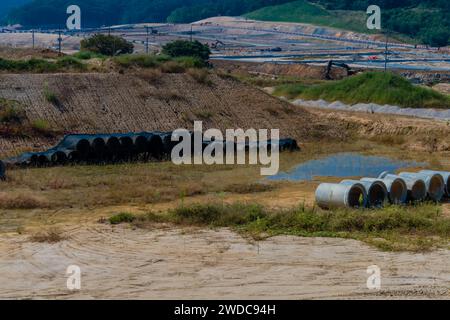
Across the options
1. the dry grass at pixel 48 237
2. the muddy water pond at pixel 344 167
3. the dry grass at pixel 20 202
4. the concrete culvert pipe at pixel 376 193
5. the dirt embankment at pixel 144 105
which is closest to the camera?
the dry grass at pixel 48 237

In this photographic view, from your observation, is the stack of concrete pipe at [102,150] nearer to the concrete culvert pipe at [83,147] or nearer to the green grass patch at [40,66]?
the concrete culvert pipe at [83,147]

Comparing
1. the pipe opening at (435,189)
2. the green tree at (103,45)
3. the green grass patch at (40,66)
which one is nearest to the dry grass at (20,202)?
the pipe opening at (435,189)

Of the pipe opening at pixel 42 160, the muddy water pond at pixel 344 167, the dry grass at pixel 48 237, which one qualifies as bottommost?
the muddy water pond at pixel 344 167

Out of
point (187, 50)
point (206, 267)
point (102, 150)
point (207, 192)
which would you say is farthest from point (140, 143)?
point (187, 50)

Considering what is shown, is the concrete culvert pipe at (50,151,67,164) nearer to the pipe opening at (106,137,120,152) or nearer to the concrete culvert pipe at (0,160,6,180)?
the pipe opening at (106,137,120,152)

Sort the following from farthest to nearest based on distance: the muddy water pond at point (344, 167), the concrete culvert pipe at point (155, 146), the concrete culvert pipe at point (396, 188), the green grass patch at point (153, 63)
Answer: the green grass patch at point (153, 63), the concrete culvert pipe at point (155, 146), the muddy water pond at point (344, 167), the concrete culvert pipe at point (396, 188)

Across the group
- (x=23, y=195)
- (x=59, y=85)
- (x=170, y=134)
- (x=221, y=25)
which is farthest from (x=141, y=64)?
(x=221, y=25)

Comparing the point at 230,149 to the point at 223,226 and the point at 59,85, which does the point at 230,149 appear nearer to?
the point at 59,85

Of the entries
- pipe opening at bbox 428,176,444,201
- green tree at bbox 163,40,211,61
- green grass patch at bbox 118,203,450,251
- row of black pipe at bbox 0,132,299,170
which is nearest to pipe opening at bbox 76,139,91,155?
row of black pipe at bbox 0,132,299,170
